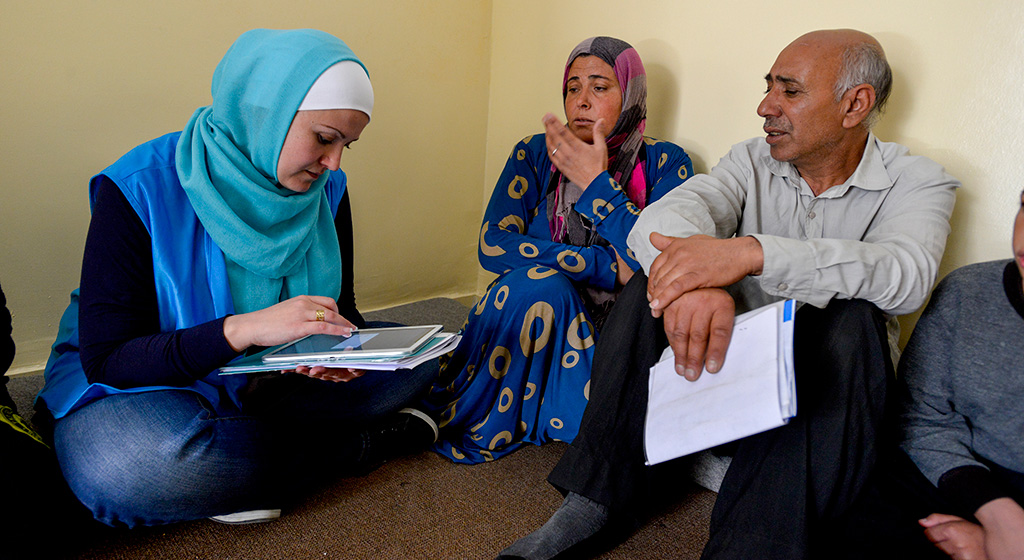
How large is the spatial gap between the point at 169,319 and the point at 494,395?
0.76 meters

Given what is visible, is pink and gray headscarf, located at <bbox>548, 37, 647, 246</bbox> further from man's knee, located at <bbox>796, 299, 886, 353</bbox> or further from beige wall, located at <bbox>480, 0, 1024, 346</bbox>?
man's knee, located at <bbox>796, 299, 886, 353</bbox>

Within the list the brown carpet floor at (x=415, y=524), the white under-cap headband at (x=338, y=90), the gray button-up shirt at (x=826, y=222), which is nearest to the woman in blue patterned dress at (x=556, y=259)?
the brown carpet floor at (x=415, y=524)

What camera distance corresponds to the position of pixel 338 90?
3.95 ft

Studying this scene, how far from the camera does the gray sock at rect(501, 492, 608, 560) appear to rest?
3.78ft

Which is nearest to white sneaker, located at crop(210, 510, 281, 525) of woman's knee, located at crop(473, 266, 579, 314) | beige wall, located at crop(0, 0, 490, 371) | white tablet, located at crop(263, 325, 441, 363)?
white tablet, located at crop(263, 325, 441, 363)

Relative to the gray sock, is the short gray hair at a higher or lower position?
higher

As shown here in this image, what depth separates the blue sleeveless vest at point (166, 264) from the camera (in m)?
1.19

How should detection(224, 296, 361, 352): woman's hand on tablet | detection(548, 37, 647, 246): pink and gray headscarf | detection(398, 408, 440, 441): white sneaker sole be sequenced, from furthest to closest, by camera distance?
detection(548, 37, 647, 246): pink and gray headscarf < detection(398, 408, 440, 441): white sneaker sole < detection(224, 296, 361, 352): woman's hand on tablet

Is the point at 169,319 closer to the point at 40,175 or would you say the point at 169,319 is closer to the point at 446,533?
the point at 446,533

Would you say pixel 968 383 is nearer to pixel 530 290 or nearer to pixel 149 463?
pixel 530 290

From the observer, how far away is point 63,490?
116cm

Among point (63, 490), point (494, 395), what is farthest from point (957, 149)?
point (63, 490)

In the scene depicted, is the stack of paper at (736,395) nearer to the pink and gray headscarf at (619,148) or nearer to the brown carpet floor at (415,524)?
the brown carpet floor at (415,524)

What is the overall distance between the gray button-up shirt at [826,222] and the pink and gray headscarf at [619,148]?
351 millimetres
